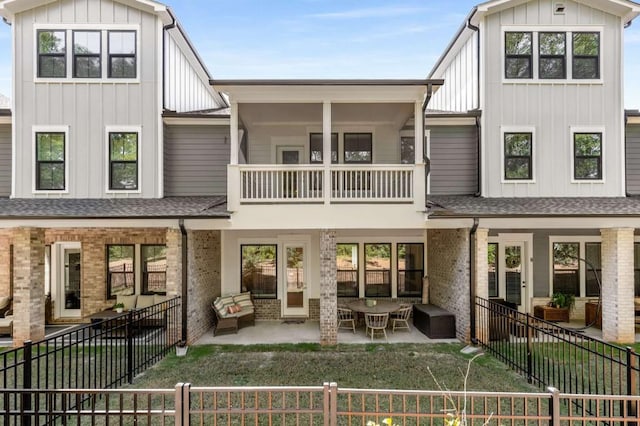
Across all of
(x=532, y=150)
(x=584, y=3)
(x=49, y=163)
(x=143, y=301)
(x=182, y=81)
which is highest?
(x=584, y=3)

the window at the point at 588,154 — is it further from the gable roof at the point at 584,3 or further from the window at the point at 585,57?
the gable roof at the point at 584,3

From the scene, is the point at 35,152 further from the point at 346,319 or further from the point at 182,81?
the point at 346,319

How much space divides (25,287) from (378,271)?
9421 millimetres

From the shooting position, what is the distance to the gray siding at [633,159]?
10.8 m

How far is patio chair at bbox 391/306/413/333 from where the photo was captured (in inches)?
386

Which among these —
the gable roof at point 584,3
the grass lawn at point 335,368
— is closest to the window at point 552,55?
the gable roof at point 584,3

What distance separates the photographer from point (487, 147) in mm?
10375

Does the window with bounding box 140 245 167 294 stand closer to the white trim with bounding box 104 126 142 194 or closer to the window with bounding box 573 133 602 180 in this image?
the white trim with bounding box 104 126 142 194

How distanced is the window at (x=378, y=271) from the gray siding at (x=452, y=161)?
96.1 inches

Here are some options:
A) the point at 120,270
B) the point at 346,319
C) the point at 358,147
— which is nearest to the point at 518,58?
the point at 358,147

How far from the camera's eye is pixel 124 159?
1015cm

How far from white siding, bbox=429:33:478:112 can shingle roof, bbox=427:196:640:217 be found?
3.12 meters

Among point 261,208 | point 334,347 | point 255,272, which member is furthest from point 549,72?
point 255,272

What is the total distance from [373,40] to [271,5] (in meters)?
7.76
